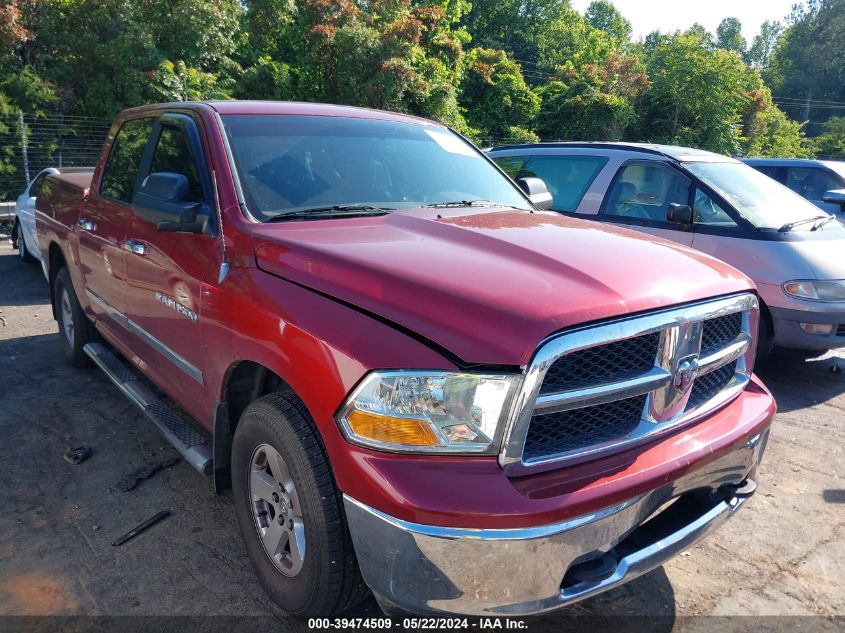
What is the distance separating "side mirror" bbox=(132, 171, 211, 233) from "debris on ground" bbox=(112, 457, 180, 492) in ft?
4.89

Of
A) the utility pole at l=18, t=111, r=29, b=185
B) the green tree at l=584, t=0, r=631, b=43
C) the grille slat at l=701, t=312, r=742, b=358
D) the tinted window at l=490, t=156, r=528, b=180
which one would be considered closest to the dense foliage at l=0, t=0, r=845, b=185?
the utility pole at l=18, t=111, r=29, b=185

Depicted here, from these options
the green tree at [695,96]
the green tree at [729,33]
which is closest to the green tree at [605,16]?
the green tree at [729,33]

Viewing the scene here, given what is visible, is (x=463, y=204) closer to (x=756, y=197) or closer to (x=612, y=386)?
(x=612, y=386)

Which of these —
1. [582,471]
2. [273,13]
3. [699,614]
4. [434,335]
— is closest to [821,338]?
[699,614]

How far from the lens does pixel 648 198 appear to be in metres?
6.08

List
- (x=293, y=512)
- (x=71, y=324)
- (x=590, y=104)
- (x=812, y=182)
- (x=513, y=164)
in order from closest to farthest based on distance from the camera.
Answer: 1. (x=293, y=512)
2. (x=71, y=324)
3. (x=513, y=164)
4. (x=812, y=182)
5. (x=590, y=104)

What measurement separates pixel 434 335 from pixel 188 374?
1.66m

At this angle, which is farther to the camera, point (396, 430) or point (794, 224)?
point (794, 224)

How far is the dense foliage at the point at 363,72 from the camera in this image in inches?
563

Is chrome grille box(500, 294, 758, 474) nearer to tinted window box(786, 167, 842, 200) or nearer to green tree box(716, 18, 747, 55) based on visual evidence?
tinted window box(786, 167, 842, 200)

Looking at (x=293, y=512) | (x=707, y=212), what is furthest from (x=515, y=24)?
(x=293, y=512)

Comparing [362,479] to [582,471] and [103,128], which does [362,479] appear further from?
[103,128]

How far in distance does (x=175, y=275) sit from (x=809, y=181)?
31.9 ft

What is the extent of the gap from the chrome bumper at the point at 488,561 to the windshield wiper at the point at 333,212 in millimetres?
1325
